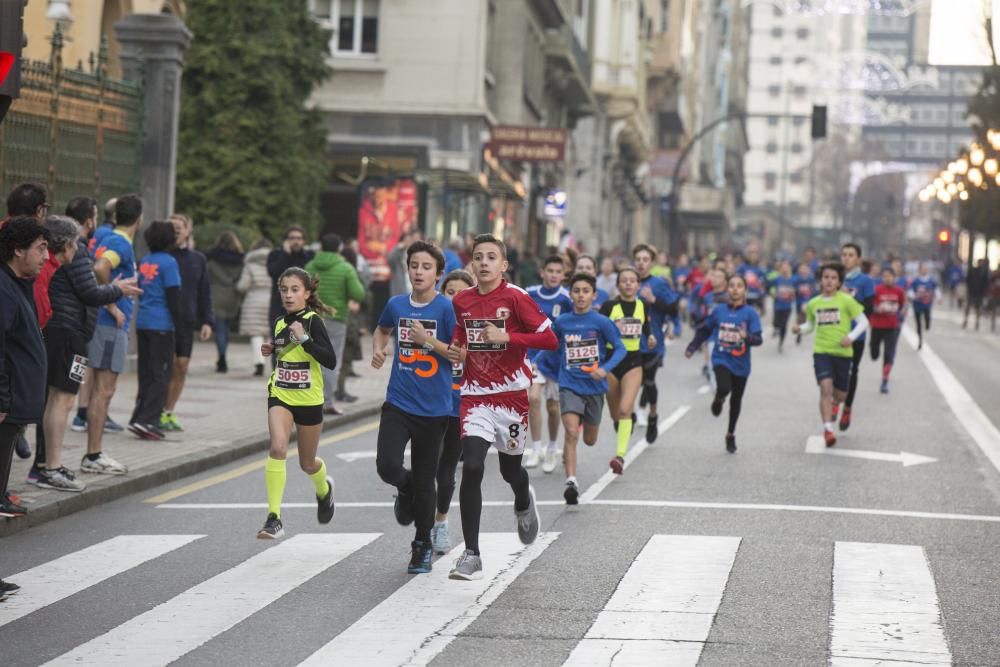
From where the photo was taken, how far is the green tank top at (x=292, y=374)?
32.9ft

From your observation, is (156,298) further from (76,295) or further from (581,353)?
(581,353)

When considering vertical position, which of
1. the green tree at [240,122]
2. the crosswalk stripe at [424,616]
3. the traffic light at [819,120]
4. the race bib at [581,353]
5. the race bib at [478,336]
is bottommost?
the crosswalk stripe at [424,616]

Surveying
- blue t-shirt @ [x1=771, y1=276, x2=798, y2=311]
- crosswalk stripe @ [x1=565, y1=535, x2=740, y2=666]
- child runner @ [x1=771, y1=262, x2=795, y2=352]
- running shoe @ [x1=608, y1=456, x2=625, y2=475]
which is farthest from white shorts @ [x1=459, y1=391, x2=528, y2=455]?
blue t-shirt @ [x1=771, y1=276, x2=798, y2=311]

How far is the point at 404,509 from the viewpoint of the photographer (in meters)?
9.79

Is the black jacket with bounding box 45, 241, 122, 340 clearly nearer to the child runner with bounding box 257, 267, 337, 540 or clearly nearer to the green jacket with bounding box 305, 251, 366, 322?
the child runner with bounding box 257, 267, 337, 540

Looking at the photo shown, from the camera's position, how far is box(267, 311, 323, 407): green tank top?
32.9 ft

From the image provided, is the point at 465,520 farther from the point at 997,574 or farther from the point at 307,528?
the point at 997,574

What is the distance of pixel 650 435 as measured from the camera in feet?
53.6

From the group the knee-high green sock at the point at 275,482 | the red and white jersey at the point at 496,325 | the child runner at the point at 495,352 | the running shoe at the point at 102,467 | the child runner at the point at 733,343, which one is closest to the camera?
the child runner at the point at 495,352

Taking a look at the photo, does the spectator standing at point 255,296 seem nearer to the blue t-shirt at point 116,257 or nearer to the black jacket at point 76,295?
the blue t-shirt at point 116,257

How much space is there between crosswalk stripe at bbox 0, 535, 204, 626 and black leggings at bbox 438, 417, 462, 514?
159cm

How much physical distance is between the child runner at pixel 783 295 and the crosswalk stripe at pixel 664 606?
79.6 ft

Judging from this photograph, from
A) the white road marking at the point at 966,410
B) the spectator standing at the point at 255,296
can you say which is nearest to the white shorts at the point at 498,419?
the white road marking at the point at 966,410

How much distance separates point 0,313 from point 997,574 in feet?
17.3
